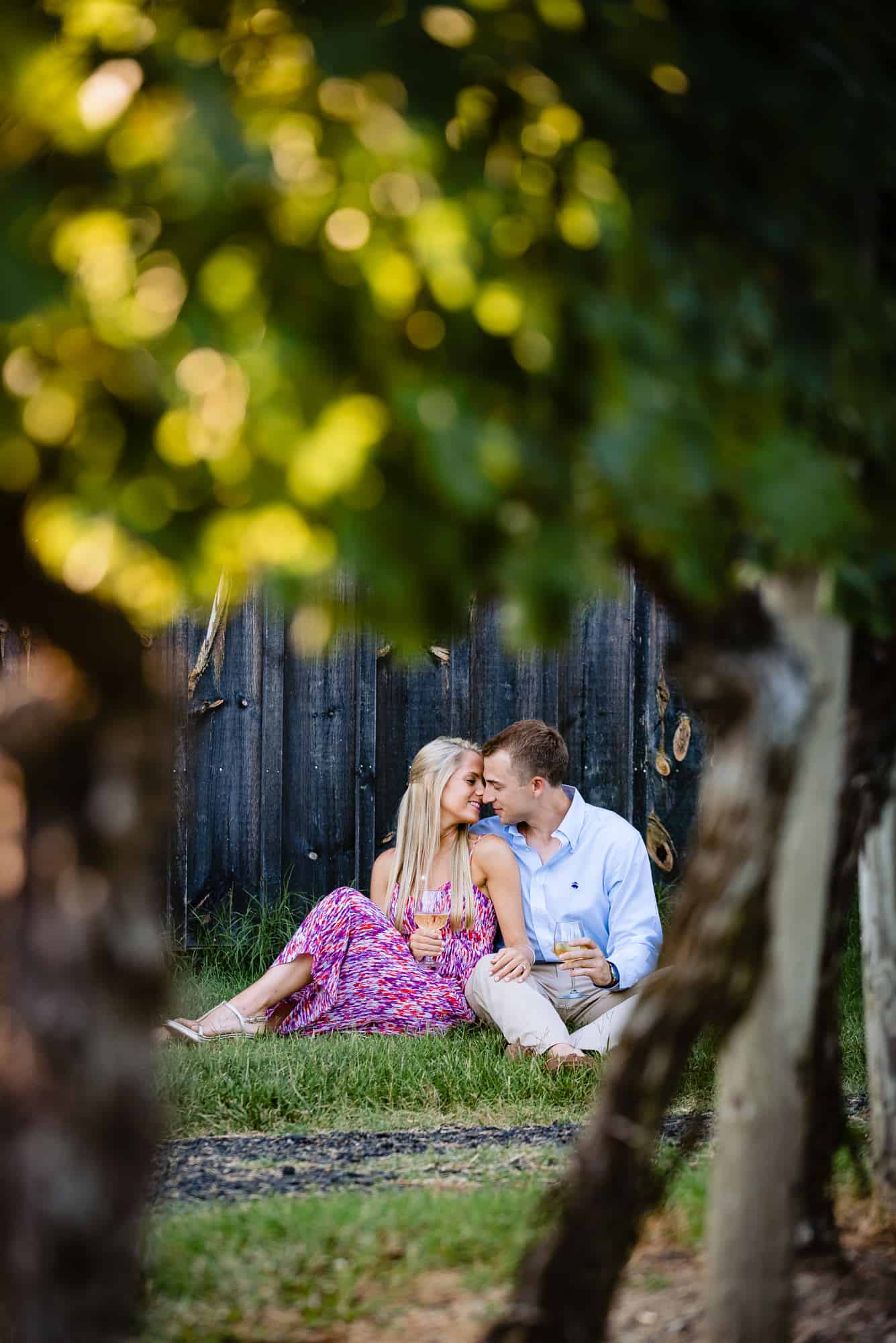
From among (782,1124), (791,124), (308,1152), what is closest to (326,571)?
(791,124)

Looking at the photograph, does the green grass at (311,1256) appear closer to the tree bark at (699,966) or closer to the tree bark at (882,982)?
the tree bark at (699,966)

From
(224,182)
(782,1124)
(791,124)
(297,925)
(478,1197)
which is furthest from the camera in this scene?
(297,925)

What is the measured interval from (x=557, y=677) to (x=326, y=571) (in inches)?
173

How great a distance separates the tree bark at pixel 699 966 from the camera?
1635mm

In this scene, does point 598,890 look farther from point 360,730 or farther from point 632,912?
point 360,730

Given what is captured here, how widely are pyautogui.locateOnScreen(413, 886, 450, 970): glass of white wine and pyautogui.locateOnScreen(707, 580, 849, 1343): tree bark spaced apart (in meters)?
3.04

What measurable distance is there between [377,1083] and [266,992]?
0.92 m

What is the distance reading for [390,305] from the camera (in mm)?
1307

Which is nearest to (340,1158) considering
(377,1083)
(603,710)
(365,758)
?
(377,1083)

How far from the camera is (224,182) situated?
1.24 meters

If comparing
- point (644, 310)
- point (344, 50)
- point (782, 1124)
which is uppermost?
point (344, 50)

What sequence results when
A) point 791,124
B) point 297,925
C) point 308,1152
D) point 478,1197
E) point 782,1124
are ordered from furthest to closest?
point 297,925 < point 308,1152 < point 478,1197 < point 782,1124 < point 791,124

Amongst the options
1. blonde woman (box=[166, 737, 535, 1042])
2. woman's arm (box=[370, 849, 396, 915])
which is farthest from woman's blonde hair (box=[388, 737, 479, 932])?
woman's arm (box=[370, 849, 396, 915])

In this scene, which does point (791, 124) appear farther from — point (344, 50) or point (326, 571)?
point (326, 571)
